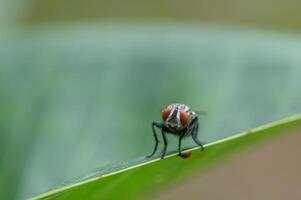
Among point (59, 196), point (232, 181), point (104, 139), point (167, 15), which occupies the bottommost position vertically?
point (232, 181)

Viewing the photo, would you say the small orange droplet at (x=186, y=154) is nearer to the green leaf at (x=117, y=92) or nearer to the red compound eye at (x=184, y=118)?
the green leaf at (x=117, y=92)

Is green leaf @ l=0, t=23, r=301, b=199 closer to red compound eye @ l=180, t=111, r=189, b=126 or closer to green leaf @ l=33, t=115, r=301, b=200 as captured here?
red compound eye @ l=180, t=111, r=189, b=126

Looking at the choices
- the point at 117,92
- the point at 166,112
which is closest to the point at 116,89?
the point at 117,92

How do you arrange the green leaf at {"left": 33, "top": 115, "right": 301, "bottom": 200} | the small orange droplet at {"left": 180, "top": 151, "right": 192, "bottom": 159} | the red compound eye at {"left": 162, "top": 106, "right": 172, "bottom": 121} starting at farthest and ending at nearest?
the red compound eye at {"left": 162, "top": 106, "right": 172, "bottom": 121} < the small orange droplet at {"left": 180, "top": 151, "right": 192, "bottom": 159} < the green leaf at {"left": 33, "top": 115, "right": 301, "bottom": 200}

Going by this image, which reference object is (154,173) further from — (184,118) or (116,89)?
(116,89)

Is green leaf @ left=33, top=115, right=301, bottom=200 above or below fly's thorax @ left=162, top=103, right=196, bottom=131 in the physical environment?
above

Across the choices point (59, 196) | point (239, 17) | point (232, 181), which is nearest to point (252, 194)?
point (232, 181)

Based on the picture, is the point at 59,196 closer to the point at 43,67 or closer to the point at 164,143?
the point at 164,143

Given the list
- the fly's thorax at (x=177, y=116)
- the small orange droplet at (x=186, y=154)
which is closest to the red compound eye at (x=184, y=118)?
the fly's thorax at (x=177, y=116)

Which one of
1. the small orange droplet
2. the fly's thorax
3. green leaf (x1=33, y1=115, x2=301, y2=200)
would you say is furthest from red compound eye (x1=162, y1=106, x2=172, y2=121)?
the small orange droplet
